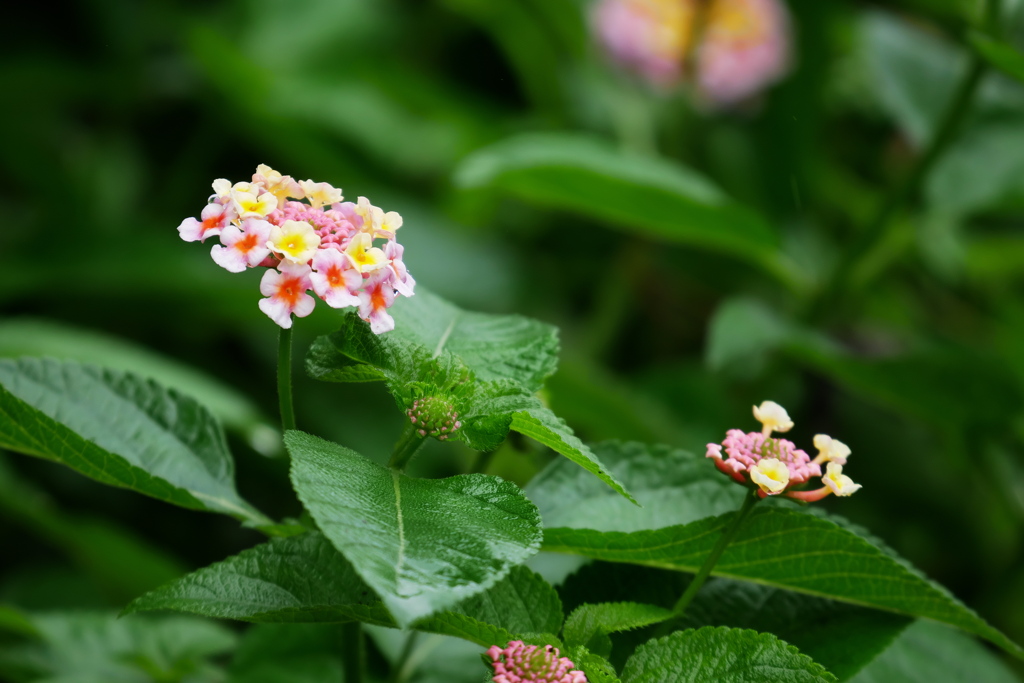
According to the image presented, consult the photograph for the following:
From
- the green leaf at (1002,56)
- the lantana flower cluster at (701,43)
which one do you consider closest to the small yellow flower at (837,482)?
the green leaf at (1002,56)

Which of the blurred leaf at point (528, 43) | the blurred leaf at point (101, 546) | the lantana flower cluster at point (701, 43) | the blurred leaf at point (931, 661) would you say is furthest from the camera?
the blurred leaf at point (528, 43)

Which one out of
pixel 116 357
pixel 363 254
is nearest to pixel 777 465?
pixel 363 254

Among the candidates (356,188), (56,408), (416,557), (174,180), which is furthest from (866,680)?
(174,180)

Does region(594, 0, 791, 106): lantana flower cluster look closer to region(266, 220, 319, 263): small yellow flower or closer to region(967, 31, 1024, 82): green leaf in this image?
region(967, 31, 1024, 82): green leaf

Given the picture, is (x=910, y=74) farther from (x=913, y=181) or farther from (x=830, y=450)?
(x=830, y=450)

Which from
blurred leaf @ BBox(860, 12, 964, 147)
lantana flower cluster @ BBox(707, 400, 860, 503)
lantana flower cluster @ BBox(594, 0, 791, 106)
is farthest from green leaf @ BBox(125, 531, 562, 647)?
lantana flower cluster @ BBox(594, 0, 791, 106)

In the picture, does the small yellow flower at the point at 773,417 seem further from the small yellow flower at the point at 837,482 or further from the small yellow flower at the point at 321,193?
the small yellow flower at the point at 321,193
